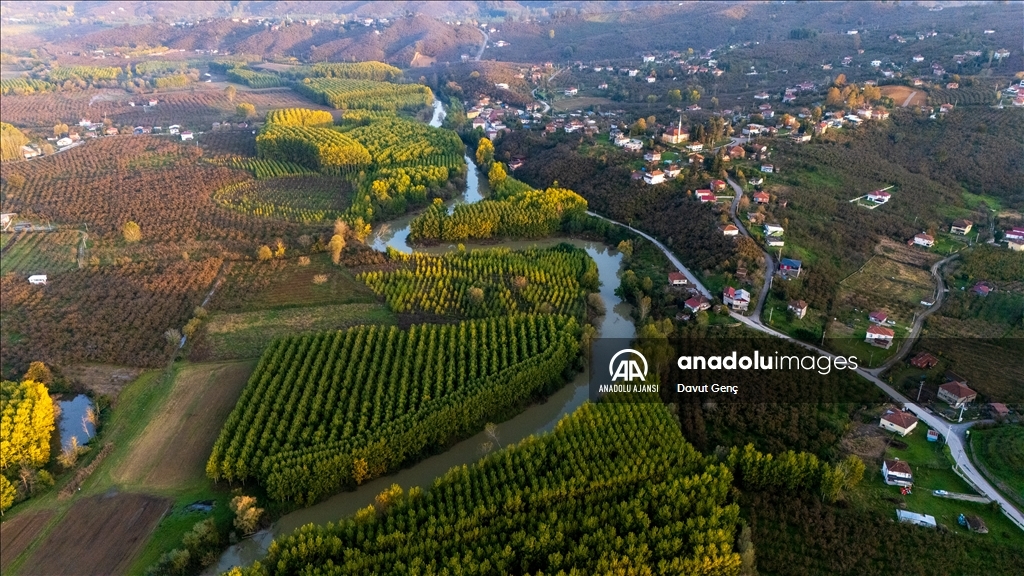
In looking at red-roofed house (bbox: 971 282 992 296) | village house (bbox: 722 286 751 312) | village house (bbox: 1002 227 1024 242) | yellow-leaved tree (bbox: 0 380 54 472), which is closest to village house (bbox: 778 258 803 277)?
village house (bbox: 722 286 751 312)

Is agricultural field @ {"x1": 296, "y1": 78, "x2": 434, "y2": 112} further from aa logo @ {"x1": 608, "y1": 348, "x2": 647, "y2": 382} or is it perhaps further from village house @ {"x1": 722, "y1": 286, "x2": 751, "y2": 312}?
aa logo @ {"x1": 608, "y1": 348, "x2": 647, "y2": 382}

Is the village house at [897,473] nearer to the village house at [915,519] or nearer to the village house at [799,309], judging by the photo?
the village house at [915,519]

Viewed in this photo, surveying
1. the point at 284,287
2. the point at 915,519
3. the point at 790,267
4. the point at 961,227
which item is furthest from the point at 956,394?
the point at 284,287

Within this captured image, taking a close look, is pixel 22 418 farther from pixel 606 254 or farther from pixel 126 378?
pixel 606 254

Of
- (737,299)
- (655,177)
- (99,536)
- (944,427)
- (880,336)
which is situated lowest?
(944,427)

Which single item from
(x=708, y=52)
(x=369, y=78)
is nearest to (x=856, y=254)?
(x=708, y=52)

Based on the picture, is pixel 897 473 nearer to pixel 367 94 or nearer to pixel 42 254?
pixel 42 254

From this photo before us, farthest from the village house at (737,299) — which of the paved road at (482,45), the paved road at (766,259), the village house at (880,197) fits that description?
the paved road at (482,45)
